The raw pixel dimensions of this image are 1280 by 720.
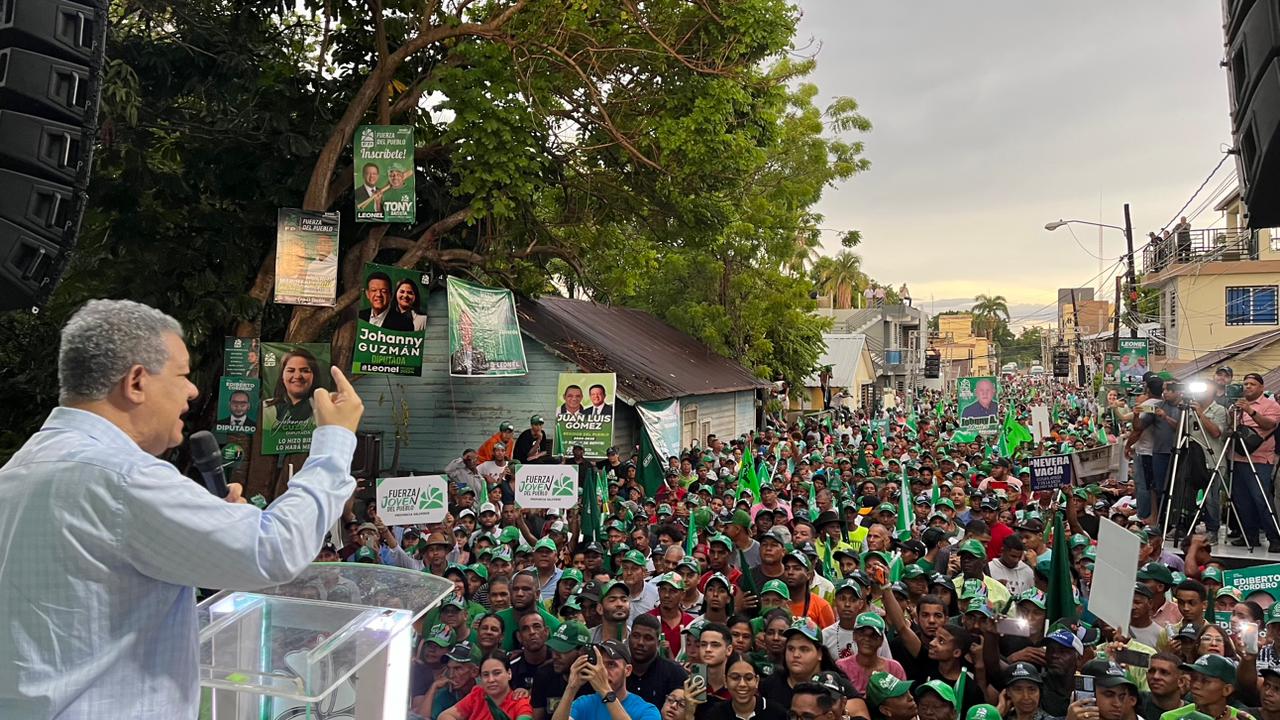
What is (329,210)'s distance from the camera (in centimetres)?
1588

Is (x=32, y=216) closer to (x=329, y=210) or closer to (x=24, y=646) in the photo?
(x=24, y=646)

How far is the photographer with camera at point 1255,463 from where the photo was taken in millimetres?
10234

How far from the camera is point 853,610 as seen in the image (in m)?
6.76

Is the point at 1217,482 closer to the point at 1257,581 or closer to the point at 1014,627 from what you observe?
the point at 1257,581

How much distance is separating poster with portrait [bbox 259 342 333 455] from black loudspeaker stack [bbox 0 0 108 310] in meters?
9.27

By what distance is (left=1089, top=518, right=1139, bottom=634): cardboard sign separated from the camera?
20.4 feet

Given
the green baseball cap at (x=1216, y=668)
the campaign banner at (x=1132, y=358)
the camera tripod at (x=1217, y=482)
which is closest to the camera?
the green baseball cap at (x=1216, y=668)

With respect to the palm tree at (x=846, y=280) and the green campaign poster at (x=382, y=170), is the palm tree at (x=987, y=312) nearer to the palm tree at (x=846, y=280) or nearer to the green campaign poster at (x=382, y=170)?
the palm tree at (x=846, y=280)

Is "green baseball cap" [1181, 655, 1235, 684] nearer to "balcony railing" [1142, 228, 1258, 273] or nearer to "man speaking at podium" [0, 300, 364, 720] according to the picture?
"man speaking at podium" [0, 300, 364, 720]

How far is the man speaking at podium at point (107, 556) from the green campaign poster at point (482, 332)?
566 inches

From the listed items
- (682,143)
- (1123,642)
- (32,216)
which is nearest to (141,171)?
(682,143)

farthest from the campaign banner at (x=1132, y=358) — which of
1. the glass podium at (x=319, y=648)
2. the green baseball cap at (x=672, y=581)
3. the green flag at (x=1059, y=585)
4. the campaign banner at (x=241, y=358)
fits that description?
the glass podium at (x=319, y=648)

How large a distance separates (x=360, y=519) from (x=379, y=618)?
11569mm

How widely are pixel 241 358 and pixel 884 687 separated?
10.7 m
